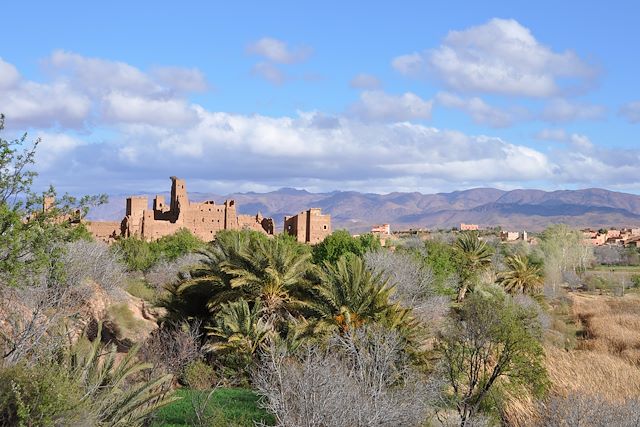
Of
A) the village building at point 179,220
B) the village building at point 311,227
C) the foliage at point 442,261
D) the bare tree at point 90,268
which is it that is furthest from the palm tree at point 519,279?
the bare tree at point 90,268

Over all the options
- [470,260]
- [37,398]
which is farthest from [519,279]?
[37,398]

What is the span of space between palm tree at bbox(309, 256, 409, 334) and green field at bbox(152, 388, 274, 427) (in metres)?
2.80

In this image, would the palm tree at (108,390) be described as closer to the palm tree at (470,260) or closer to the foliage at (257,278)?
the foliage at (257,278)

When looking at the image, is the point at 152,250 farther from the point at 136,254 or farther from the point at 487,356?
the point at 487,356

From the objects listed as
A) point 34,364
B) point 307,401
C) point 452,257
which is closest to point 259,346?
point 307,401

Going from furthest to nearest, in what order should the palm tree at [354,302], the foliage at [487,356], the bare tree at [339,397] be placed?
the palm tree at [354,302]
the foliage at [487,356]
the bare tree at [339,397]

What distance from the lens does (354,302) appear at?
18.4 metres

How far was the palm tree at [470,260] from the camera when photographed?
130ft

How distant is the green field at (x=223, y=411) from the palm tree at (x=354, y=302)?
2799mm

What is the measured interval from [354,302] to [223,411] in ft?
16.8

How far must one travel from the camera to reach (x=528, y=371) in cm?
1630

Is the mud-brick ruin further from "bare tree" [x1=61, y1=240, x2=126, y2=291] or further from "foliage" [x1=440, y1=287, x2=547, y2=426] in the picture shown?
"foliage" [x1=440, y1=287, x2=547, y2=426]

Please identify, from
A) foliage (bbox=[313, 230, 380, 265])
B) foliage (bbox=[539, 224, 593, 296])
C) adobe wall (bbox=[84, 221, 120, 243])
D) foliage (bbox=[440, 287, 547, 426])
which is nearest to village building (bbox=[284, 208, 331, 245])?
adobe wall (bbox=[84, 221, 120, 243])

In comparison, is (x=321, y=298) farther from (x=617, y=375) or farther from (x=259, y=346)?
(x=617, y=375)
